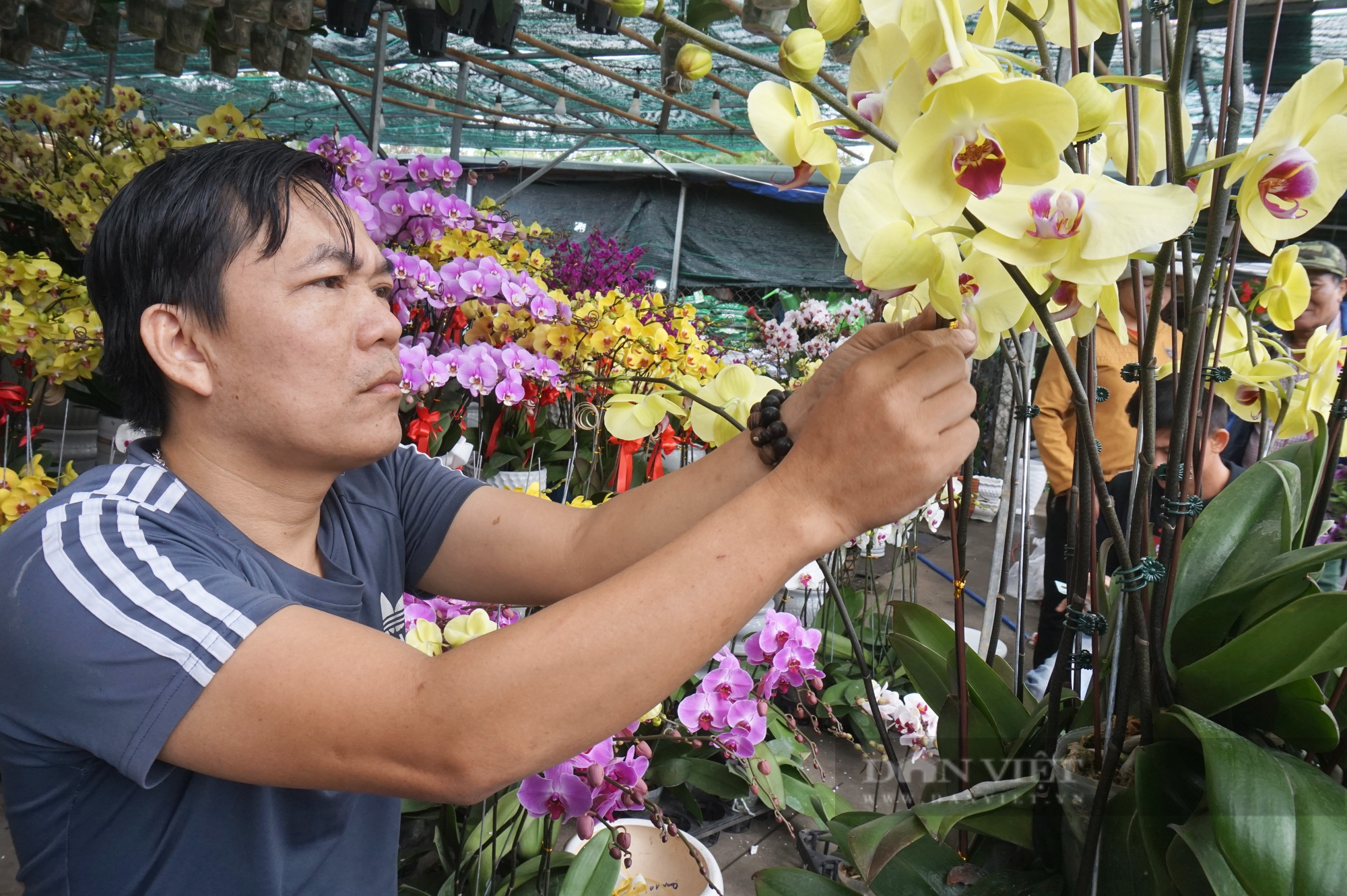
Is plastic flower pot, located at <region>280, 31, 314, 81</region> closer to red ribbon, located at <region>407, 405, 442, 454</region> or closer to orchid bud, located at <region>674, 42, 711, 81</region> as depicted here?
red ribbon, located at <region>407, 405, 442, 454</region>

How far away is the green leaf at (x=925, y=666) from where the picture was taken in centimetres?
76

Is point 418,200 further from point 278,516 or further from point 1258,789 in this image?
point 1258,789

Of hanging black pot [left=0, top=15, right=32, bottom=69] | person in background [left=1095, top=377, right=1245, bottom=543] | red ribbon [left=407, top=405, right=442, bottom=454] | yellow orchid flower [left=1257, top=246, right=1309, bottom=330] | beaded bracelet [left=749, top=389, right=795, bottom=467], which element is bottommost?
red ribbon [left=407, top=405, right=442, bottom=454]

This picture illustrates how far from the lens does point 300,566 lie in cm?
87

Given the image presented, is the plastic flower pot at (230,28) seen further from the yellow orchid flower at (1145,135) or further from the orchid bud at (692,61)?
the yellow orchid flower at (1145,135)

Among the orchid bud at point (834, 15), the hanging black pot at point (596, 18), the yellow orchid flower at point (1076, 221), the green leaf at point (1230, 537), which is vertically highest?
the hanging black pot at point (596, 18)

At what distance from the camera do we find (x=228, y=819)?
707mm

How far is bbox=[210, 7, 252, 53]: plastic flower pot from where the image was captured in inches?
82.0

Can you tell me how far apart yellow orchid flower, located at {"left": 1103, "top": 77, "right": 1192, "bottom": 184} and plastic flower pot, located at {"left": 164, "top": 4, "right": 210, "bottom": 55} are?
2219mm

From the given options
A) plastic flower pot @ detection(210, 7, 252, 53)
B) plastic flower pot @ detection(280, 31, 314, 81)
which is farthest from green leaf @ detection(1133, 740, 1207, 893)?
plastic flower pot @ detection(280, 31, 314, 81)

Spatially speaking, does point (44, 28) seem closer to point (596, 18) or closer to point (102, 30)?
point (102, 30)

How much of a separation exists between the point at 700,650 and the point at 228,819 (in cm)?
44

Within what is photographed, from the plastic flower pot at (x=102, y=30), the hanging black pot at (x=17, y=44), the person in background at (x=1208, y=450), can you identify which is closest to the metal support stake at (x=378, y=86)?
the plastic flower pot at (x=102, y=30)

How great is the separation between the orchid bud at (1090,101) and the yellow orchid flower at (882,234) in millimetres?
87
